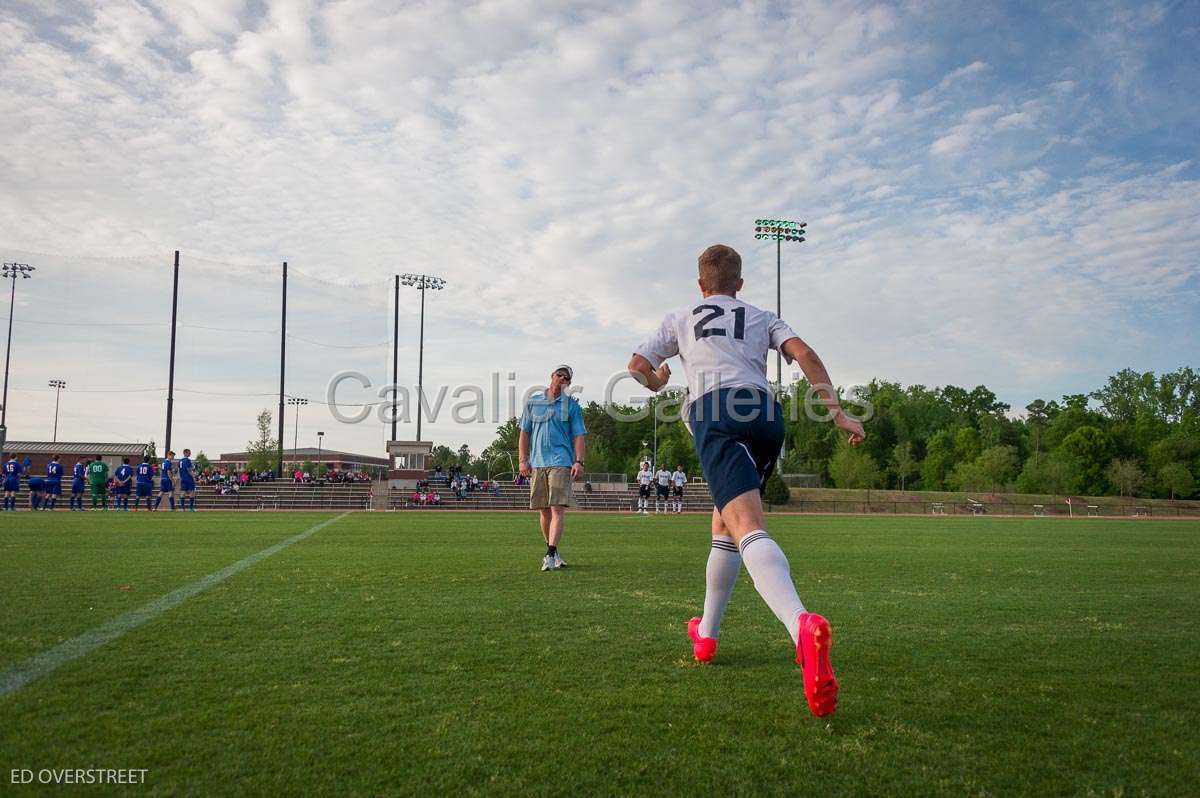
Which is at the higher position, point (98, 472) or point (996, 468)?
point (996, 468)

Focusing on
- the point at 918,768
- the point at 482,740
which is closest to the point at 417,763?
the point at 482,740

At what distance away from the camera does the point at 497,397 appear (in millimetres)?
50938

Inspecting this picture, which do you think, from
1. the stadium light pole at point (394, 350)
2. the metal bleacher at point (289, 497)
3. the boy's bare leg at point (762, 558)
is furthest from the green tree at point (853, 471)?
the boy's bare leg at point (762, 558)

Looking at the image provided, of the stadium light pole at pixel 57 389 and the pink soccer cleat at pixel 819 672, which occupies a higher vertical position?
the stadium light pole at pixel 57 389

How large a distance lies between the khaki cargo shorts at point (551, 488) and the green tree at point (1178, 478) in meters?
76.4

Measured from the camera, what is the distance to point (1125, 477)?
6556cm

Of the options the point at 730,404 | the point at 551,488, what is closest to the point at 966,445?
the point at 551,488

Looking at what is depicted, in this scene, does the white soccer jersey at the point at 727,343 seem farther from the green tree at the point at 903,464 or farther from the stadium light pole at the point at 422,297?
the green tree at the point at 903,464

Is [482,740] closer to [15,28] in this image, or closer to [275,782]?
[275,782]

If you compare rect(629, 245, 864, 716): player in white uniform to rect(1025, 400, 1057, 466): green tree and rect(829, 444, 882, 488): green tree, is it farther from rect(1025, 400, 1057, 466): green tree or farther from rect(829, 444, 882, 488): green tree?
rect(1025, 400, 1057, 466): green tree

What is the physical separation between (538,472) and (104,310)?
145 feet

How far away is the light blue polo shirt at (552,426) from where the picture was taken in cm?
855

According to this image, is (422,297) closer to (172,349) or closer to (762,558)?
(172,349)

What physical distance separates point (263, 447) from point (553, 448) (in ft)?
254
